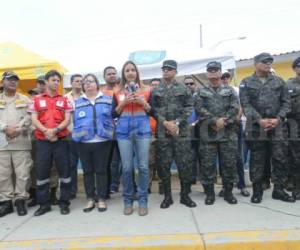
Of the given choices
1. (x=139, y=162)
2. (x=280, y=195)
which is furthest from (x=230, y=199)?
(x=139, y=162)

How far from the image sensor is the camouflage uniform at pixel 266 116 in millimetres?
5555

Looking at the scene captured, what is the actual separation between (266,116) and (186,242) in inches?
93.5

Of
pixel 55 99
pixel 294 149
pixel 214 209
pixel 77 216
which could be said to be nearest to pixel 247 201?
pixel 214 209

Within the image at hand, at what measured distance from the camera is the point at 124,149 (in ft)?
17.3

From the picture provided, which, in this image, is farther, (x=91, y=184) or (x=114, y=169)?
(x=114, y=169)

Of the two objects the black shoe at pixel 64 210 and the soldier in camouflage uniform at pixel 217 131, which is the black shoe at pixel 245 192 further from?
the black shoe at pixel 64 210

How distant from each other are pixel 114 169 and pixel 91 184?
1242 millimetres

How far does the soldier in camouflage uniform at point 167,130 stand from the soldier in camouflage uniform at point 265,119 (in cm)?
91

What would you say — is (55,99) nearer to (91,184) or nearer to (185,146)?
(91,184)

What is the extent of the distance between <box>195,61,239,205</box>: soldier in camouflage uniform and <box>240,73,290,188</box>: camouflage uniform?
0.24 metres

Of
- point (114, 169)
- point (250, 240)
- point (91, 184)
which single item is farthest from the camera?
point (114, 169)

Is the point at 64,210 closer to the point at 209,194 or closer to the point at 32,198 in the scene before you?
the point at 32,198

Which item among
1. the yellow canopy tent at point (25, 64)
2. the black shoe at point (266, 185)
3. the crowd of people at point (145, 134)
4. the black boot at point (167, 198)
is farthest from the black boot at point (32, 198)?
the black shoe at point (266, 185)

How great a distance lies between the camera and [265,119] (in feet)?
18.1
